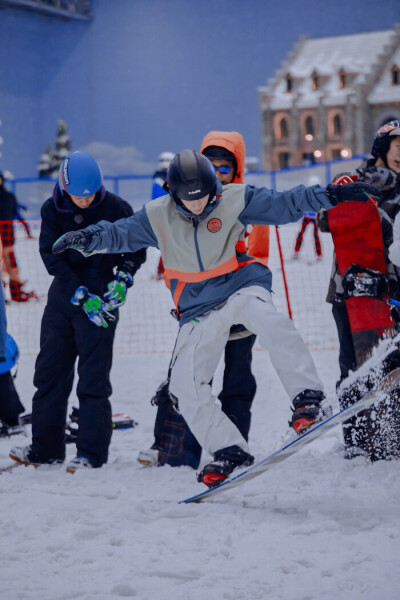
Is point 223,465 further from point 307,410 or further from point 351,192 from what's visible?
A: point 351,192

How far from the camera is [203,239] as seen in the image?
337 centimetres

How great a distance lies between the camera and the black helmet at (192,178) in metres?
3.27

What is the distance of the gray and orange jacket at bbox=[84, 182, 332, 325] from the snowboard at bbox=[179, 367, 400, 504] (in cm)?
69

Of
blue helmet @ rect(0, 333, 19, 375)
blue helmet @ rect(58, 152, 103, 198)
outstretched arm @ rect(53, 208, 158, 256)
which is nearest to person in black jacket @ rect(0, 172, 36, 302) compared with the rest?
blue helmet @ rect(0, 333, 19, 375)

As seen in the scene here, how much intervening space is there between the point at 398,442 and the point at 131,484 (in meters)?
1.31

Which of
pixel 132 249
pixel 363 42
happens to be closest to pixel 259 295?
pixel 132 249

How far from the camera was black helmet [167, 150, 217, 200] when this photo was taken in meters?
3.27

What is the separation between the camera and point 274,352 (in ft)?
10.4

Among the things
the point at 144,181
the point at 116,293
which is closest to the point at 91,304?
the point at 116,293

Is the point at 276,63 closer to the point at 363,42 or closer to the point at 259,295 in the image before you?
the point at 363,42

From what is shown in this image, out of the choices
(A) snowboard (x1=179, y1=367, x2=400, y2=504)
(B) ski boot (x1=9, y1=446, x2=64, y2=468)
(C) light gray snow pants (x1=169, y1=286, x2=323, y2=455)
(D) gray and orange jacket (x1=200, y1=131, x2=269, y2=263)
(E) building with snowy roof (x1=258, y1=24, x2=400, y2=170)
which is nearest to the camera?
(A) snowboard (x1=179, y1=367, x2=400, y2=504)

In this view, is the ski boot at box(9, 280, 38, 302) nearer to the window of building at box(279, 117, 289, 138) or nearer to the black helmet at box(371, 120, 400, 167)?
the black helmet at box(371, 120, 400, 167)

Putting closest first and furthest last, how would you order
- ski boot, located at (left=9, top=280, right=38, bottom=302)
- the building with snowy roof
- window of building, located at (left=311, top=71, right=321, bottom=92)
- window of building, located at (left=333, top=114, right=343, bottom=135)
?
ski boot, located at (left=9, top=280, right=38, bottom=302) → the building with snowy roof → window of building, located at (left=333, top=114, right=343, bottom=135) → window of building, located at (left=311, top=71, right=321, bottom=92)

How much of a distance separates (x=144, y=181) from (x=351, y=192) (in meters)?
16.6
